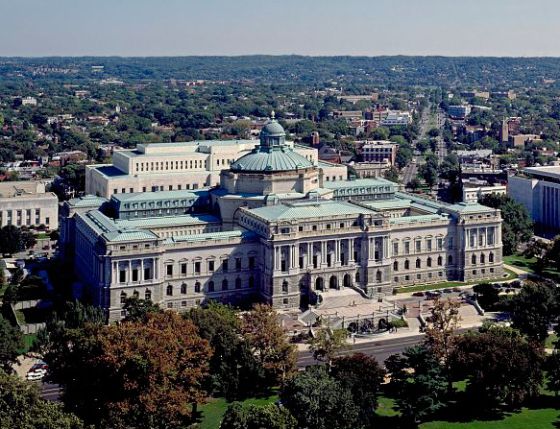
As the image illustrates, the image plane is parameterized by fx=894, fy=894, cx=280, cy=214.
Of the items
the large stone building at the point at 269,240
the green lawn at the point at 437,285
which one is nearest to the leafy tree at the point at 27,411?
the large stone building at the point at 269,240

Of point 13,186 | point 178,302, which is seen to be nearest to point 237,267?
point 178,302

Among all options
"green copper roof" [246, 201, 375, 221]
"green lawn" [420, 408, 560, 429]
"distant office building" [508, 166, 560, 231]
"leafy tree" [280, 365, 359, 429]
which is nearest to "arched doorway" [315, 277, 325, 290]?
"green copper roof" [246, 201, 375, 221]

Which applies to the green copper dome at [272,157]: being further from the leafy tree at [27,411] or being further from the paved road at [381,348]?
the leafy tree at [27,411]

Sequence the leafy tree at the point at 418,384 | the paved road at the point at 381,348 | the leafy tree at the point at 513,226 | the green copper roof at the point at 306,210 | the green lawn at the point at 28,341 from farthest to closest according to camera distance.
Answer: the leafy tree at the point at 513,226 < the green copper roof at the point at 306,210 < the green lawn at the point at 28,341 < the paved road at the point at 381,348 < the leafy tree at the point at 418,384

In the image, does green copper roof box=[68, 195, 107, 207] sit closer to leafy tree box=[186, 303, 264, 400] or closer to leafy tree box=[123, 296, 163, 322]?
leafy tree box=[123, 296, 163, 322]

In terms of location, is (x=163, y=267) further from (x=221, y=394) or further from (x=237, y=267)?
(x=221, y=394)
